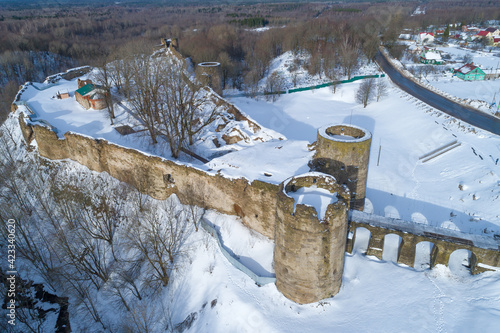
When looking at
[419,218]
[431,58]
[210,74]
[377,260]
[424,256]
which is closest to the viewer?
[377,260]

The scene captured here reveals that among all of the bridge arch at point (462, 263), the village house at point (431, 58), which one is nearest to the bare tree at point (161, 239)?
the bridge arch at point (462, 263)

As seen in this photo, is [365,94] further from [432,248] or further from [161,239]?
[161,239]

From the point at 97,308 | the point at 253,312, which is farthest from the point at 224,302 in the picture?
the point at 97,308

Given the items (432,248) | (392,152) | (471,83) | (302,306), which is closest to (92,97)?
(302,306)

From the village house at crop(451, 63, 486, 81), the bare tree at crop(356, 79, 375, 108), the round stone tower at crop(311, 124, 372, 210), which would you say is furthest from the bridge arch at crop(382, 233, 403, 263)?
the village house at crop(451, 63, 486, 81)

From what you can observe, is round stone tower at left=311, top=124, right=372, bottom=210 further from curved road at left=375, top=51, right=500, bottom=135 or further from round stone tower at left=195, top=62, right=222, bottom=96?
round stone tower at left=195, top=62, right=222, bottom=96

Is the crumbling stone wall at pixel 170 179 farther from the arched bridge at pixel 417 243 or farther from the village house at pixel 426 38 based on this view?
the village house at pixel 426 38
